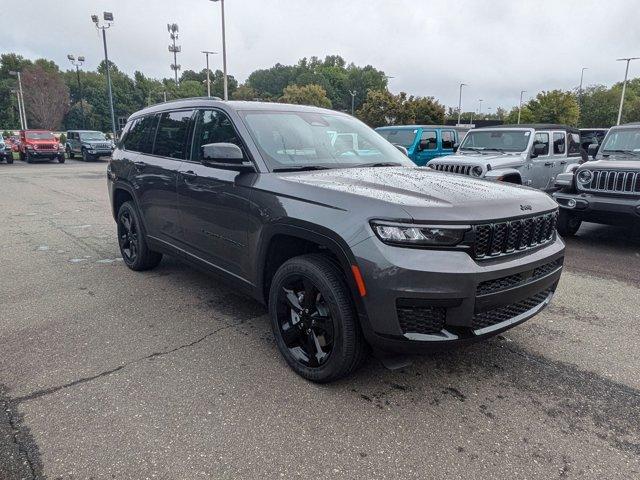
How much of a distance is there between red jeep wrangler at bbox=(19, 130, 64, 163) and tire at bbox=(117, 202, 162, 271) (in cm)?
2478

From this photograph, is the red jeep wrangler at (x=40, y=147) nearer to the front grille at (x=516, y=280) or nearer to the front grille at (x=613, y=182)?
the front grille at (x=613, y=182)

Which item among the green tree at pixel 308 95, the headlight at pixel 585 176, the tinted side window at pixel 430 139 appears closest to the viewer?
the headlight at pixel 585 176

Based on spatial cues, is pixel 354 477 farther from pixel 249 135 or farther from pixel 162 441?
pixel 249 135

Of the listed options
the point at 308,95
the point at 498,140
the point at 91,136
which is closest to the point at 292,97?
the point at 308,95

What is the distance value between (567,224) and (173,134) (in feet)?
19.7

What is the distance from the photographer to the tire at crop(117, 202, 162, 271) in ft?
16.8

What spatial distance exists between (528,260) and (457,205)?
2.11 ft

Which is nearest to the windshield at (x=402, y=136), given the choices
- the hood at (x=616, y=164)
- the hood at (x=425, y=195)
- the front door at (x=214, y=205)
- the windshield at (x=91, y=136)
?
the hood at (x=616, y=164)

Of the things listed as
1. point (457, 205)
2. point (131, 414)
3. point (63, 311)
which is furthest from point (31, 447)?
point (457, 205)

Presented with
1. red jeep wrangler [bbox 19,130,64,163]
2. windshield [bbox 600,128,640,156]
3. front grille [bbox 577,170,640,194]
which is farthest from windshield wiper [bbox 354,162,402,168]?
red jeep wrangler [bbox 19,130,64,163]

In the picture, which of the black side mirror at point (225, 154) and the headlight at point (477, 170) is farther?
the headlight at point (477, 170)

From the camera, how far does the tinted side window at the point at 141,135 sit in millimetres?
4895

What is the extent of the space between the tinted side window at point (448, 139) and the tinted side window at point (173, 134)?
1055 centimetres

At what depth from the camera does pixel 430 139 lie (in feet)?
43.3
